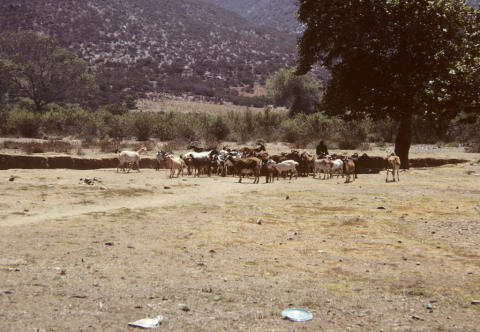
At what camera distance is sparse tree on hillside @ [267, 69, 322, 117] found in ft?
185

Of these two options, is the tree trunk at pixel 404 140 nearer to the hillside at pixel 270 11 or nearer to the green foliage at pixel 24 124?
the green foliage at pixel 24 124

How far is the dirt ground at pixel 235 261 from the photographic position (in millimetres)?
4426

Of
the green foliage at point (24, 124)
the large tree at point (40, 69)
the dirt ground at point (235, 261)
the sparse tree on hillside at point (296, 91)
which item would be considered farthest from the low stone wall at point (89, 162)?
the large tree at point (40, 69)

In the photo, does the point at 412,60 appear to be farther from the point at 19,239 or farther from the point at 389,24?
the point at 19,239

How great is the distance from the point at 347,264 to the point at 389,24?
53.0 ft

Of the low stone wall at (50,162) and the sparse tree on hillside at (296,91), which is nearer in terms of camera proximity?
the low stone wall at (50,162)

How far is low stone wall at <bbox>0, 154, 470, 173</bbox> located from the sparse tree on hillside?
32.2 metres

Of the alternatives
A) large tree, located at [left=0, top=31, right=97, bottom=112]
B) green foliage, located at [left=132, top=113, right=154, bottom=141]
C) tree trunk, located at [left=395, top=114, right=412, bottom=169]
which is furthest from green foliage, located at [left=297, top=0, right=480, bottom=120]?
large tree, located at [left=0, top=31, right=97, bottom=112]

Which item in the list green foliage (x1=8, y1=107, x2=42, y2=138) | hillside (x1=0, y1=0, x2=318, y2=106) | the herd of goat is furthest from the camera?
hillside (x1=0, y1=0, x2=318, y2=106)

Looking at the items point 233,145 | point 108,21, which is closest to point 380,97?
point 233,145

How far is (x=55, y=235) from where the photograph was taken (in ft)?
24.0

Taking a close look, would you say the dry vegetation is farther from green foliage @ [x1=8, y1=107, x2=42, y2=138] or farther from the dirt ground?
the dirt ground

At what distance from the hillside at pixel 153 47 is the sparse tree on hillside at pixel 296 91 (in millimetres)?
16019

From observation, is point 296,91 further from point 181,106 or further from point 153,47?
point 153,47
